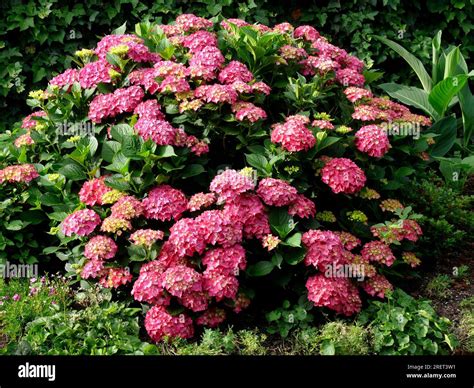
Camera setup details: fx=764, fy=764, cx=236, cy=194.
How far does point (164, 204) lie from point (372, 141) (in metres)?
1.35

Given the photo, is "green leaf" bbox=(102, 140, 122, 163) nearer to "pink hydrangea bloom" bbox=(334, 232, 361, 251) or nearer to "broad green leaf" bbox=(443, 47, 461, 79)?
"pink hydrangea bloom" bbox=(334, 232, 361, 251)

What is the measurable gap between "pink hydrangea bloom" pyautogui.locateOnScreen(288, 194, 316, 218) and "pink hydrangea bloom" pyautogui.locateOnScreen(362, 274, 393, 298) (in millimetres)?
520

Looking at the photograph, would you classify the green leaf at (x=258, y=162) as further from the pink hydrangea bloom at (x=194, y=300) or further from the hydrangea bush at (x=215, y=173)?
the pink hydrangea bloom at (x=194, y=300)

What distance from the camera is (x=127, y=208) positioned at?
4.40 metres

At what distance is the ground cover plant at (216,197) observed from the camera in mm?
4258

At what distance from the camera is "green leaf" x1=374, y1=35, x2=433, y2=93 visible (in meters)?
6.83

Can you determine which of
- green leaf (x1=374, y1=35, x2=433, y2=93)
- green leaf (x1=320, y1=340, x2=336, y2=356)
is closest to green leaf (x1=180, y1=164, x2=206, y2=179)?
green leaf (x1=320, y1=340, x2=336, y2=356)

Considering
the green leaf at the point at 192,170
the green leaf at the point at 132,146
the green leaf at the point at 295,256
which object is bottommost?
the green leaf at the point at 295,256

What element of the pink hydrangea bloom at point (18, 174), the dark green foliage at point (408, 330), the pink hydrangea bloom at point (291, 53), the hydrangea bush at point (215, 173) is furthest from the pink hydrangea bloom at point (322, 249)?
the pink hydrangea bloom at point (18, 174)

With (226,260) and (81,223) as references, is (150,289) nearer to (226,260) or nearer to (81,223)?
(226,260)

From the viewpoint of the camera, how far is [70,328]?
4.17 m

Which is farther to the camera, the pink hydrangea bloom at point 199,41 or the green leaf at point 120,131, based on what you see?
the pink hydrangea bloom at point 199,41

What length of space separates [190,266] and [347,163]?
1.13 meters

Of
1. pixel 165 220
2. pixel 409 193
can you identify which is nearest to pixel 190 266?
pixel 165 220
